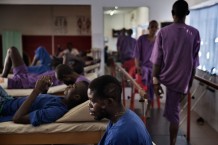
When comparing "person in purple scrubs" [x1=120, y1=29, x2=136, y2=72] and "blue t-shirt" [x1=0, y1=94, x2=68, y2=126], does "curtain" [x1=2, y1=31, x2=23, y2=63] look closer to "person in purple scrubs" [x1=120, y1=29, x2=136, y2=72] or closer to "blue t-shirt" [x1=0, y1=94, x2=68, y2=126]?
"person in purple scrubs" [x1=120, y1=29, x2=136, y2=72]

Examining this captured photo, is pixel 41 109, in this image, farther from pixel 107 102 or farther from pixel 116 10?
pixel 116 10

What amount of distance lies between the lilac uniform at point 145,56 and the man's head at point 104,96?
3.01 metres

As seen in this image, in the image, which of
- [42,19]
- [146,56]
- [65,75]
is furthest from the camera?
[42,19]

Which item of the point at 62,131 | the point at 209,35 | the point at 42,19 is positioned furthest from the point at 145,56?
the point at 42,19

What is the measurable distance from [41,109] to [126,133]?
1.51 metres

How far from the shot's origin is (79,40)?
7.57m

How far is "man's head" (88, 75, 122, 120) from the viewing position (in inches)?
50.6

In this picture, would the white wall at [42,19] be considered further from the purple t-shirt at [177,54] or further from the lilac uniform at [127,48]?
the purple t-shirt at [177,54]

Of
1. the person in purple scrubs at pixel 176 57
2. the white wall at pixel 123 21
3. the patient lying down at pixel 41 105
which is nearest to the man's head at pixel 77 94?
the patient lying down at pixel 41 105

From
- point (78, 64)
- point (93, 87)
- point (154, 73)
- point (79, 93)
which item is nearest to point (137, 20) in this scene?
point (78, 64)

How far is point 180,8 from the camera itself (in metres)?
2.79

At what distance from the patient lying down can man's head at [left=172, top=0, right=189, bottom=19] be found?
1.10 meters

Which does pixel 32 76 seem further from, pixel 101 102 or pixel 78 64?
pixel 101 102

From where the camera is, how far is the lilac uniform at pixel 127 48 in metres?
5.95
